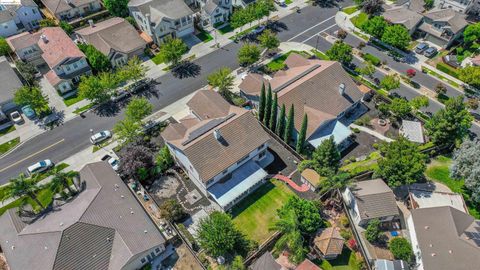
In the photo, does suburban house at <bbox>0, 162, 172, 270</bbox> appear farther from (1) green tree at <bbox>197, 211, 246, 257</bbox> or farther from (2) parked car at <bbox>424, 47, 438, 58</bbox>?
(2) parked car at <bbox>424, 47, 438, 58</bbox>

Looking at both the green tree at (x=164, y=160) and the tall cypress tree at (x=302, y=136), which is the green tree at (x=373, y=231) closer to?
the tall cypress tree at (x=302, y=136)

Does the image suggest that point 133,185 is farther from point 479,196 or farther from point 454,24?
point 454,24

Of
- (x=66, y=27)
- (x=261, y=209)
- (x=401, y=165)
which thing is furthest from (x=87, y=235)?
(x=66, y=27)

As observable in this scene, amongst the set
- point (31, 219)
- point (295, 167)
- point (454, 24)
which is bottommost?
point (295, 167)

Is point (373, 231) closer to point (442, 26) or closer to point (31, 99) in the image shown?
point (442, 26)

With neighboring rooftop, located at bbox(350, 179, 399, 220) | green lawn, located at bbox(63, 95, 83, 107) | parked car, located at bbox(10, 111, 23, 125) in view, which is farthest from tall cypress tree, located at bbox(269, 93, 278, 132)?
parked car, located at bbox(10, 111, 23, 125)

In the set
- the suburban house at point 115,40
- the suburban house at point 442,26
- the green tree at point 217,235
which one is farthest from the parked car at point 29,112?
the suburban house at point 442,26

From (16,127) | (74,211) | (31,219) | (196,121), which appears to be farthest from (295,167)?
(16,127)
